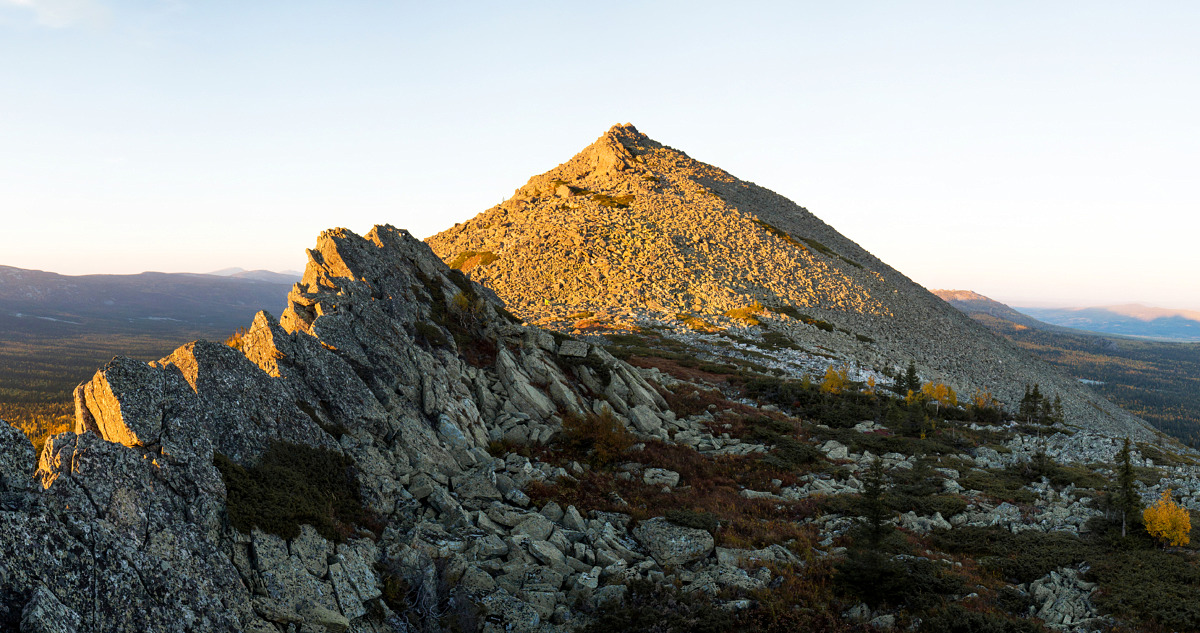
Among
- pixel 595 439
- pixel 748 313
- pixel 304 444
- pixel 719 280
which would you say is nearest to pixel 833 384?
pixel 595 439

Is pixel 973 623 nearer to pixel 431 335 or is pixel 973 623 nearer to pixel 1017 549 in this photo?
pixel 1017 549

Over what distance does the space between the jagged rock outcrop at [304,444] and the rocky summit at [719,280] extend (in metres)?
49.2

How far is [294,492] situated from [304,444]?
9.67ft

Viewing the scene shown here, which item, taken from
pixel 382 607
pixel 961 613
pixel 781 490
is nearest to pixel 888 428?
pixel 781 490

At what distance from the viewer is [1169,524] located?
19.3m

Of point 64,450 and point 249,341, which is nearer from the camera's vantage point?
point 64,450

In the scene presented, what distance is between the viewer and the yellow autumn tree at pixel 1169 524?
63.2 feet

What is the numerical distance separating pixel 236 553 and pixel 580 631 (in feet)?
30.0

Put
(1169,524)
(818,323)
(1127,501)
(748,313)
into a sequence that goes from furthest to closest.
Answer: (748,313)
(818,323)
(1127,501)
(1169,524)

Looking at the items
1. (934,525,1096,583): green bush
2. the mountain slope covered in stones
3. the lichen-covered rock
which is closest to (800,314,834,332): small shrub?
the mountain slope covered in stones

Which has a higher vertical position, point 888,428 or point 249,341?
point 249,341

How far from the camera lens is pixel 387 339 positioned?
1064 inches

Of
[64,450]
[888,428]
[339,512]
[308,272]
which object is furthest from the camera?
[888,428]

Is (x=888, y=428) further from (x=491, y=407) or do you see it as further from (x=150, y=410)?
(x=150, y=410)
